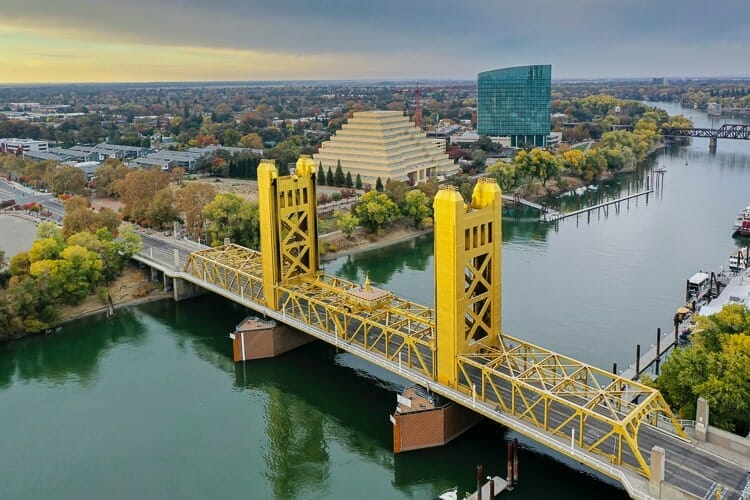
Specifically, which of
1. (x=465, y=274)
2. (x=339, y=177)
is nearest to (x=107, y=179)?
(x=339, y=177)

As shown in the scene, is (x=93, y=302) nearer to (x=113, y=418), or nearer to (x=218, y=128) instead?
(x=113, y=418)

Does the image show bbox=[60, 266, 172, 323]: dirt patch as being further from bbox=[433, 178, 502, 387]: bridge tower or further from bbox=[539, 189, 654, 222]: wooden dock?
bbox=[539, 189, 654, 222]: wooden dock

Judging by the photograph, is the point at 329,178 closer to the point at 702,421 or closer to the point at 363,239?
the point at 363,239

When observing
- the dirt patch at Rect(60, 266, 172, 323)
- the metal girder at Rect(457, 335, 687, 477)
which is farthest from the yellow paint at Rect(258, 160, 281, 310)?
the dirt patch at Rect(60, 266, 172, 323)

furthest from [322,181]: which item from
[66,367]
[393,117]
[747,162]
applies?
[747,162]

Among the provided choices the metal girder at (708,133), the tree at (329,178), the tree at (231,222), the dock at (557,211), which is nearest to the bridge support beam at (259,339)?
the tree at (231,222)

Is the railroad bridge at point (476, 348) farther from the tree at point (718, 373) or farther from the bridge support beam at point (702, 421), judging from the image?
the tree at point (718, 373)
